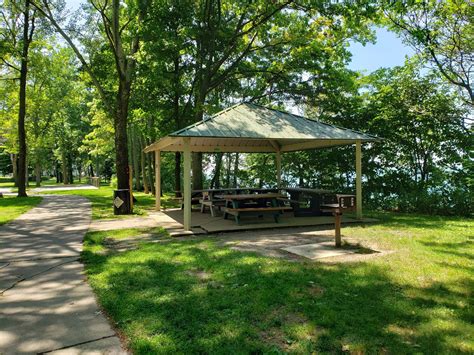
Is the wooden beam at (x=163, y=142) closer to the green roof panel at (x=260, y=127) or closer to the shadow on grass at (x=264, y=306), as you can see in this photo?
the green roof panel at (x=260, y=127)

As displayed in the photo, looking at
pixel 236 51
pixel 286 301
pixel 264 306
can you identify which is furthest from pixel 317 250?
pixel 236 51

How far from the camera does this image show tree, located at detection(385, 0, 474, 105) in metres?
13.0

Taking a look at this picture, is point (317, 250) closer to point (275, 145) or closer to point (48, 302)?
point (48, 302)

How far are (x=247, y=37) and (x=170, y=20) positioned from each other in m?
4.36

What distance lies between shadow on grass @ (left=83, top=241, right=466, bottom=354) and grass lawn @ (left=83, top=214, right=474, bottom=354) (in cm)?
1

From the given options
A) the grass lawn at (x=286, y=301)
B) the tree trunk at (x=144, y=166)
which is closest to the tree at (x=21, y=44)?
the tree trunk at (x=144, y=166)

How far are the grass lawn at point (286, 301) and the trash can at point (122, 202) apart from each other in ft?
19.3

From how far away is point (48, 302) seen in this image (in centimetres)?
409

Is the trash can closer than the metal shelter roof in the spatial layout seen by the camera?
No

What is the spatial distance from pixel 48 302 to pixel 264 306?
99.8 inches

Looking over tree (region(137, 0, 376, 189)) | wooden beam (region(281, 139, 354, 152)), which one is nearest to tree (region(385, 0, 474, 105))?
tree (region(137, 0, 376, 189))

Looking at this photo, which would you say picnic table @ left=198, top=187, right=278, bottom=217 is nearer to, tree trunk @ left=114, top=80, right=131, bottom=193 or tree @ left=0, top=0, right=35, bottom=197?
tree trunk @ left=114, top=80, right=131, bottom=193

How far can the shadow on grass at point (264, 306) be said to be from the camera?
2979mm

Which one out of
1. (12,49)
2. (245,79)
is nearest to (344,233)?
(245,79)
